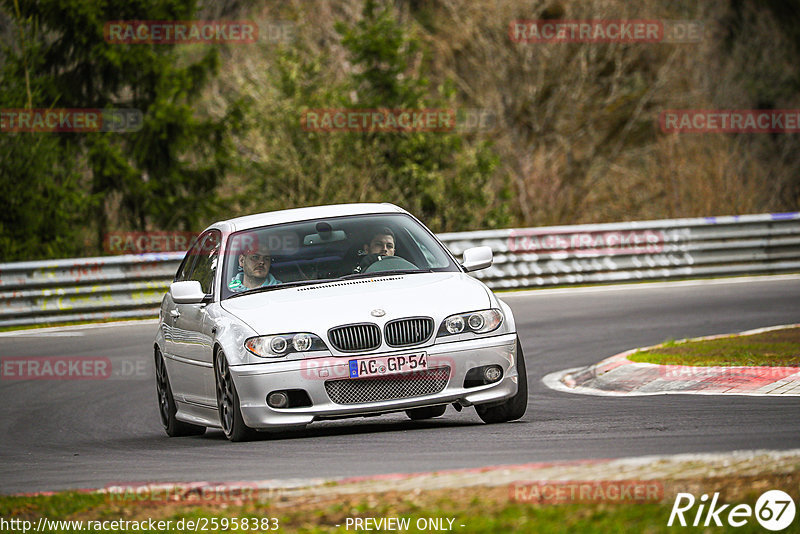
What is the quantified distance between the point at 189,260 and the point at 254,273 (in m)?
1.67

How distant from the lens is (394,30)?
3092cm

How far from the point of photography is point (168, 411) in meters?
11.0

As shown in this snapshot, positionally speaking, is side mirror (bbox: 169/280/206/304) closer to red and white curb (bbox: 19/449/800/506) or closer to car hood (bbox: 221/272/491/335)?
car hood (bbox: 221/272/491/335)

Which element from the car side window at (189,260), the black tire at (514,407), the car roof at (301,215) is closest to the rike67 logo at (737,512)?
the black tire at (514,407)

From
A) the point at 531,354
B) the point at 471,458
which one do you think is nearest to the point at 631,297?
the point at 531,354

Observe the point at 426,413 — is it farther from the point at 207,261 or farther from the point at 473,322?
the point at 207,261

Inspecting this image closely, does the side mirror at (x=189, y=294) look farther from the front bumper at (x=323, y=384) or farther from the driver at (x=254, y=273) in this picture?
the front bumper at (x=323, y=384)

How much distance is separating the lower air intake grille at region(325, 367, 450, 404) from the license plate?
0.04 metres

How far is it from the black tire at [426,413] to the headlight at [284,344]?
1.59 meters

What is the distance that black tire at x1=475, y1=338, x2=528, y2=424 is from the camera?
9422mm

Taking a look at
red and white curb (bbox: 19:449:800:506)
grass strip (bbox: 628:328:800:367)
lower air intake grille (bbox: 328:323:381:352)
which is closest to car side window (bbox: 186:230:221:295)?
lower air intake grille (bbox: 328:323:381:352)

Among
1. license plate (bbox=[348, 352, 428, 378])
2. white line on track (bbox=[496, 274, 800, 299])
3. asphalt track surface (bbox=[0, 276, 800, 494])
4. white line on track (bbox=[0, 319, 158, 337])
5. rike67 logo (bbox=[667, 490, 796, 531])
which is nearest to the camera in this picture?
rike67 logo (bbox=[667, 490, 796, 531])

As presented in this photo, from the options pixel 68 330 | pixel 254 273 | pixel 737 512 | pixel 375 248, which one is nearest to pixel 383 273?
pixel 375 248

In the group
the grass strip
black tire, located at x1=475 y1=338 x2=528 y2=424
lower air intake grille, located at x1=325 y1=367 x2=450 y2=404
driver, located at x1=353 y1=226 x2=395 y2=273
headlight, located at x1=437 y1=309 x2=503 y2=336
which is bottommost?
the grass strip
